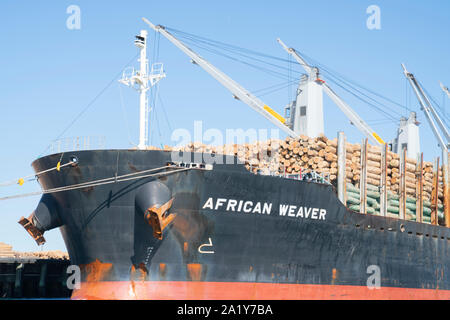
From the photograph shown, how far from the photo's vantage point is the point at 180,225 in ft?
71.6

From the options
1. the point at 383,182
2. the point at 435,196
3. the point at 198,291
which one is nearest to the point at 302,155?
the point at 383,182

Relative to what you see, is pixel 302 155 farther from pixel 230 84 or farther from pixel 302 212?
pixel 230 84

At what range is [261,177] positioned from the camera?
76.0ft

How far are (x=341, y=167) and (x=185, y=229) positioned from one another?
926cm

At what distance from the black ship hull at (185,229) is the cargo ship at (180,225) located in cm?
4

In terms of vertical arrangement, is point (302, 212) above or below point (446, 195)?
below

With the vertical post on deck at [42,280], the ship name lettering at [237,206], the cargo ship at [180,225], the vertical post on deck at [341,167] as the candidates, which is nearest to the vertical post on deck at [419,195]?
the vertical post on deck at [341,167]

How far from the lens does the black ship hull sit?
21672 mm

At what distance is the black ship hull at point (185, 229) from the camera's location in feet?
71.1

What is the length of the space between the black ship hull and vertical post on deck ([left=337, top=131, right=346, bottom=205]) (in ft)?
10.1
